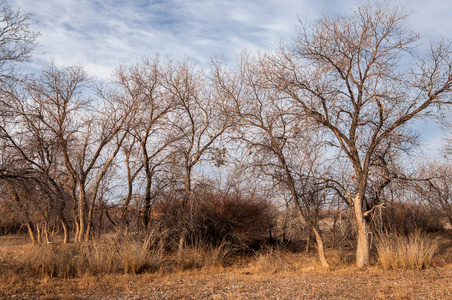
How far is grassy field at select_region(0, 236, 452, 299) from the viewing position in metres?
8.48

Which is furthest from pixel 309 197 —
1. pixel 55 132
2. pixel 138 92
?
pixel 55 132

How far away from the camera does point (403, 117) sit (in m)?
12.2

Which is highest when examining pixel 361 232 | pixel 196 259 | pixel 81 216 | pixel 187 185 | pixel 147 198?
pixel 187 185

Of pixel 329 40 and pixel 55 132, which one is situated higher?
pixel 329 40

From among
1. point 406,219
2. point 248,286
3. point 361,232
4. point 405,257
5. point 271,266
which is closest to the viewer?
point 248,286

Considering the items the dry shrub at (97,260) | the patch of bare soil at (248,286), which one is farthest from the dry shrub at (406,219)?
the dry shrub at (97,260)

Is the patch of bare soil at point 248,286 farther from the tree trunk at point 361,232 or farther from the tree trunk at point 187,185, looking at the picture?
the tree trunk at point 187,185

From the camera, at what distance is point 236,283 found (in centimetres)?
1013

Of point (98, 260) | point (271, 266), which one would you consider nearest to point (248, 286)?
point (271, 266)

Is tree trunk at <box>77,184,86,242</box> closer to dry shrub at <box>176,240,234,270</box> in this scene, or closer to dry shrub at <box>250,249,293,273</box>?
dry shrub at <box>176,240,234,270</box>

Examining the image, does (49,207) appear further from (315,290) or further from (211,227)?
(211,227)

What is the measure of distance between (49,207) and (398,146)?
11.4 metres

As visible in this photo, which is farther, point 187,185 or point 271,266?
point 187,185

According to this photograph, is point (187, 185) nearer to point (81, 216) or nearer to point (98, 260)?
point (98, 260)
